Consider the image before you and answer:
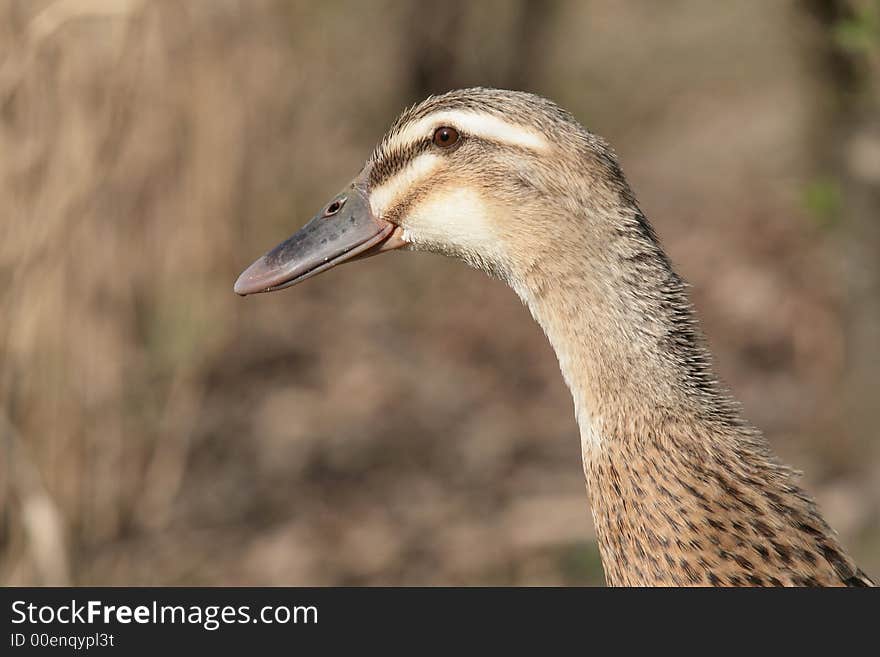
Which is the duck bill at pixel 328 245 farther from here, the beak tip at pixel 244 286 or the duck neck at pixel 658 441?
the duck neck at pixel 658 441

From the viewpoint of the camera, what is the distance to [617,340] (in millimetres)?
3059

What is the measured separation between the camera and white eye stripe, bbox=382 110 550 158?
3.16m

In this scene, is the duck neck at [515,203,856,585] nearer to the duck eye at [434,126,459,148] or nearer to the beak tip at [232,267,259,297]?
the duck eye at [434,126,459,148]

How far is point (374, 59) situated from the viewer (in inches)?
414

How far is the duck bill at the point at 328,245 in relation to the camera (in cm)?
349

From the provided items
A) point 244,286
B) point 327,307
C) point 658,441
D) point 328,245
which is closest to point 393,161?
point 328,245

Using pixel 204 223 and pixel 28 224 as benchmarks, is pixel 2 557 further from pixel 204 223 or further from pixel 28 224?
pixel 204 223

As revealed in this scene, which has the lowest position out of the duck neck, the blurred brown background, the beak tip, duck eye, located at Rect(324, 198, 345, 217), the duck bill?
the duck neck

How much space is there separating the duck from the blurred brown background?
1.29 metres

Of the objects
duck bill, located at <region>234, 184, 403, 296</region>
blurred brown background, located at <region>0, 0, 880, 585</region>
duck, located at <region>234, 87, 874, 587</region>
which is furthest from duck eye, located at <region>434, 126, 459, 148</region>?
blurred brown background, located at <region>0, 0, 880, 585</region>

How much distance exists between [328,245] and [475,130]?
0.57 meters

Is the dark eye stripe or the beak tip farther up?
the dark eye stripe

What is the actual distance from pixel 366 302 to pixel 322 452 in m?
1.93
